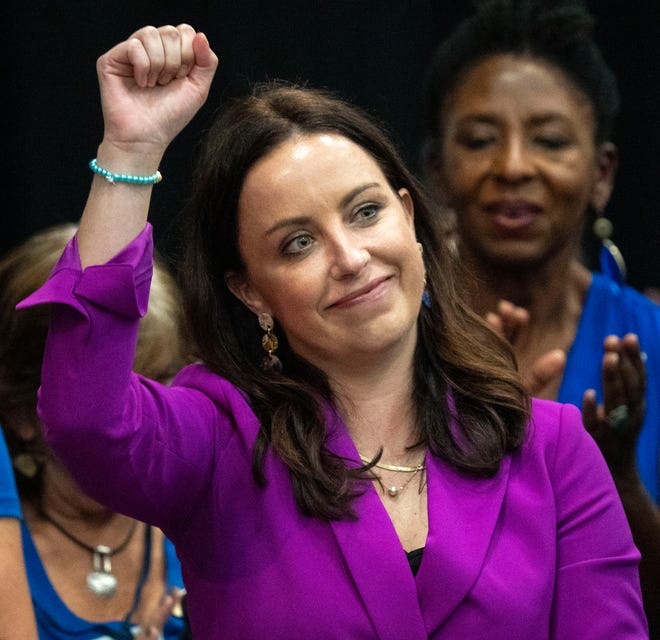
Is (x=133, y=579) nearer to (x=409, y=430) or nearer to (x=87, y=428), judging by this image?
(x=409, y=430)

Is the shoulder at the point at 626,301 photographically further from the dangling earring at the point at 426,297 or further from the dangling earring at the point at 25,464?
Answer: the dangling earring at the point at 25,464

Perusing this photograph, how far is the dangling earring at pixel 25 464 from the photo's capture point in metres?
2.80

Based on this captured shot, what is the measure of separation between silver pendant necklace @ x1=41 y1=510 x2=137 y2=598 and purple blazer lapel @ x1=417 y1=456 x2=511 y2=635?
0.97 metres

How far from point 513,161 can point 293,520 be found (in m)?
1.24

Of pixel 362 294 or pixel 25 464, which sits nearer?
pixel 362 294

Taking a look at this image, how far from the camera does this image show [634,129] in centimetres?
415

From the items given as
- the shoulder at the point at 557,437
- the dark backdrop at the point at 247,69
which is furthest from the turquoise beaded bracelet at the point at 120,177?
the dark backdrop at the point at 247,69

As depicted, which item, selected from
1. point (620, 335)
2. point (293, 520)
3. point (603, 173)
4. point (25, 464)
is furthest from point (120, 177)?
point (603, 173)

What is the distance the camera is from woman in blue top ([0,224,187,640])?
2.75 metres

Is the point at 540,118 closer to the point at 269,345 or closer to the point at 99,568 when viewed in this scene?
the point at 269,345

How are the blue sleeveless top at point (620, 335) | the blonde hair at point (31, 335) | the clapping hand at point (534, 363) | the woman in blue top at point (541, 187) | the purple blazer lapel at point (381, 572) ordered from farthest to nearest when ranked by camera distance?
1. the woman in blue top at point (541, 187)
2. the blue sleeveless top at point (620, 335)
3. the blonde hair at point (31, 335)
4. the clapping hand at point (534, 363)
5. the purple blazer lapel at point (381, 572)

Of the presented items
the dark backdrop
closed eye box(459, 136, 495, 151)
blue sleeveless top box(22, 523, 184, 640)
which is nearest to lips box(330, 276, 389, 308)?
blue sleeveless top box(22, 523, 184, 640)

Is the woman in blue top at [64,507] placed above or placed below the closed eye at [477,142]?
below

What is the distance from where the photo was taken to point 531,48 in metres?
3.14
